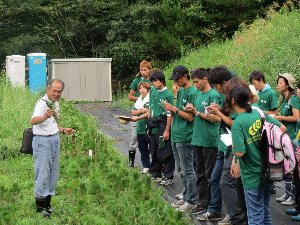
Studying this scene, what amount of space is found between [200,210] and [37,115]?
2379 mm

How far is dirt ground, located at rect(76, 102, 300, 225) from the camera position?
771 cm

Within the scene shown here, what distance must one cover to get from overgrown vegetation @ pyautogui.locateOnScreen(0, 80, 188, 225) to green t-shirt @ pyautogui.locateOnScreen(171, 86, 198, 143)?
33.9 inches

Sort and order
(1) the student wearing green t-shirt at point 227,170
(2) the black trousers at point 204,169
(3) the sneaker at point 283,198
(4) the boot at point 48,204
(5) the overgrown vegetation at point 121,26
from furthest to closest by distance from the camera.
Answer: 1. (5) the overgrown vegetation at point 121,26
2. (3) the sneaker at point 283,198
3. (4) the boot at point 48,204
4. (2) the black trousers at point 204,169
5. (1) the student wearing green t-shirt at point 227,170

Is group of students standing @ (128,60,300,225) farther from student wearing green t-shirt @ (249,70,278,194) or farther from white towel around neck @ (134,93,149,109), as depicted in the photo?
white towel around neck @ (134,93,149,109)

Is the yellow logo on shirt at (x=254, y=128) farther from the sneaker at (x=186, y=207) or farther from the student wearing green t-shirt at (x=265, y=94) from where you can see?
the student wearing green t-shirt at (x=265, y=94)

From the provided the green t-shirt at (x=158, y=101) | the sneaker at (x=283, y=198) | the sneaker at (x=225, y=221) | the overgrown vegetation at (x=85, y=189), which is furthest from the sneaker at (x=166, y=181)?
the sneaker at (x=225, y=221)

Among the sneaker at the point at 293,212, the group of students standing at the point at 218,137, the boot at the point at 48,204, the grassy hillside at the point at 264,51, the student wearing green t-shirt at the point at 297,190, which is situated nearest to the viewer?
the group of students standing at the point at 218,137

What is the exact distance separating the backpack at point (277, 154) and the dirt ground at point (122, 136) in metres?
1.84

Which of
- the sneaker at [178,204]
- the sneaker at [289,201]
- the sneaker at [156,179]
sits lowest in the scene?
the sneaker at [156,179]

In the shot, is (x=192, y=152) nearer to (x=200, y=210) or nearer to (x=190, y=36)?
(x=200, y=210)

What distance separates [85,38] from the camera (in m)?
30.2

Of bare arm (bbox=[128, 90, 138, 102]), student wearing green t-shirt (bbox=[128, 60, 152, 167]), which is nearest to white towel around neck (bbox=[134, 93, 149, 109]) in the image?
student wearing green t-shirt (bbox=[128, 60, 152, 167])

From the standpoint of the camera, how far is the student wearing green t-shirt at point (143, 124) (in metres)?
10.4

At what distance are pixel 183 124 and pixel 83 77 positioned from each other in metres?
18.1
